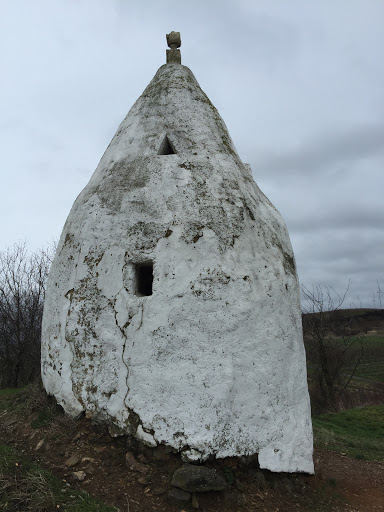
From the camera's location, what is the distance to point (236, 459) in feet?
15.2

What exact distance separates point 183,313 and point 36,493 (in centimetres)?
226

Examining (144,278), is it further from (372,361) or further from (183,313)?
(372,361)

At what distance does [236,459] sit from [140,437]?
1090mm

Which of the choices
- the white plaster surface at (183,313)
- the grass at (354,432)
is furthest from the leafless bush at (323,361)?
the white plaster surface at (183,313)

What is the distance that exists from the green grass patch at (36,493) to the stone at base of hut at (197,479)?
0.73 m

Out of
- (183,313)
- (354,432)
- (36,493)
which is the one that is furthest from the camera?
(354,432)

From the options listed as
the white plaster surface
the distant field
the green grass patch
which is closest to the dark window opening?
the white plaster surface

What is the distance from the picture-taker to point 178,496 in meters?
4.19

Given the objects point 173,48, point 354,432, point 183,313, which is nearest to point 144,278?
point 183,313

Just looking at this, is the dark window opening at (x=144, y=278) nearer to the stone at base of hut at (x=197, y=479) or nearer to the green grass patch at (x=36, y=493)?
the stone at base of hut at (x=197, y=479)

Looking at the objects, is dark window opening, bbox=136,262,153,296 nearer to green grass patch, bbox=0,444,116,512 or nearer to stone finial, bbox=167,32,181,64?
green grass patch, bbox=0,444,116,512

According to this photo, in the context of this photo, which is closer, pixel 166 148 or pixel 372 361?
pixel 166 148

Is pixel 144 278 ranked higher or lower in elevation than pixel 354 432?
higher

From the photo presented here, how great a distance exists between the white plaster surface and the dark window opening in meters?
0.18
